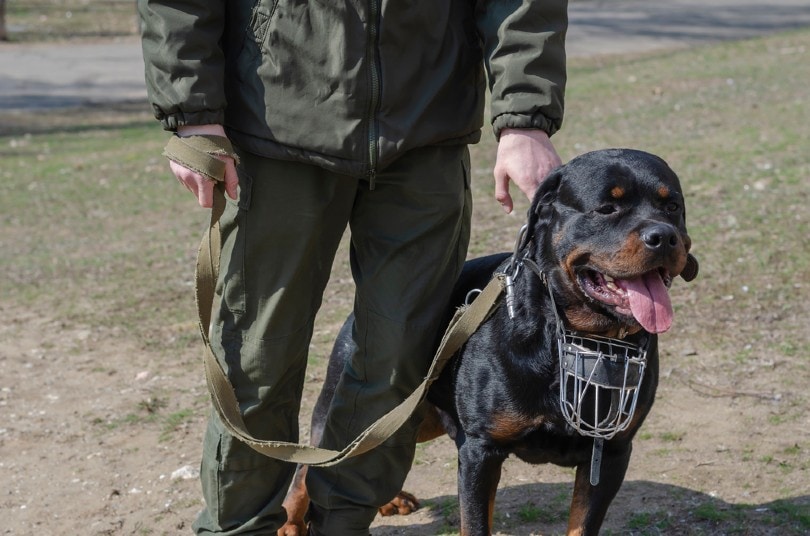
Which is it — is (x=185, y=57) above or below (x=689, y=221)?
above

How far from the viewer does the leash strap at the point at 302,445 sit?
3.14m

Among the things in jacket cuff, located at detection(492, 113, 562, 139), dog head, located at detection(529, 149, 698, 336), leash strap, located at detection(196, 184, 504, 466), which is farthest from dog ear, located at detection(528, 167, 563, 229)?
leash strap, located at detection(196, 184, 504, 466)

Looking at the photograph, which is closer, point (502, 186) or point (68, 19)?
point (502, 186)

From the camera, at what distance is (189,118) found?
2.86 metres

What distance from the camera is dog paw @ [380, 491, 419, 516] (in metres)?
4.02

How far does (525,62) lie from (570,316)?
728 millimetres

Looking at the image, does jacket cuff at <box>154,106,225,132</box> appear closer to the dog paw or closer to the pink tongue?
the pink tongue

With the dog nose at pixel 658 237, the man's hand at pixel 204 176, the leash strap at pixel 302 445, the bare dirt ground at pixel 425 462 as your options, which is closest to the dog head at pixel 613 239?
the dog nose at pixel 658 237

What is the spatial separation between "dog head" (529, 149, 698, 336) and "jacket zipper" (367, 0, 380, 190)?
49cm

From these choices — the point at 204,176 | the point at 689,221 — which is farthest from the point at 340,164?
the point at 689,221

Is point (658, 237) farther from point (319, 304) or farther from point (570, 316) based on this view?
point (319, 304)

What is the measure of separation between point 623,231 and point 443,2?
31.9 inches

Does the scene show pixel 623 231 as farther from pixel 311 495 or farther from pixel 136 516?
pixel 136 516

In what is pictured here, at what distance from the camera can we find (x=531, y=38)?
2.98 m
